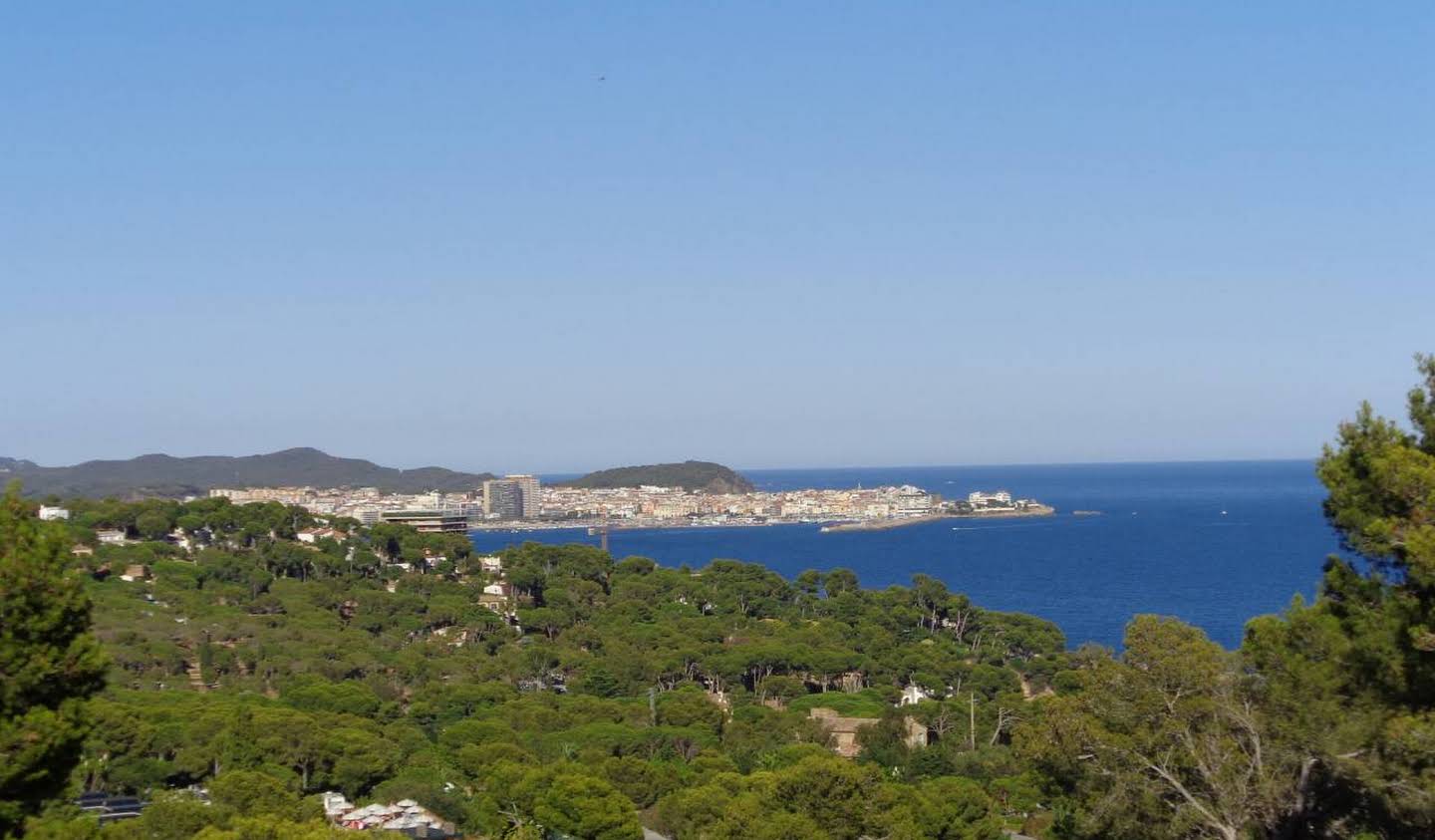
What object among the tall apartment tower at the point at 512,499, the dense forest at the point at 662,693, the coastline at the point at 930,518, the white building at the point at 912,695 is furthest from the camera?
the tall apartment tower at the point at 512,499

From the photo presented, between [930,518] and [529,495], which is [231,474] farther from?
[930,518]

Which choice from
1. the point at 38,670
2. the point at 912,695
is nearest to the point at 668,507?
the point at 912,695

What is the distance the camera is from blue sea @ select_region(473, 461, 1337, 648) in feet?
151

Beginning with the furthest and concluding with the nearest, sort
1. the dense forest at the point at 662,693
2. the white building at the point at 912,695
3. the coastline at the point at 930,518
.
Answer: the coastline at the point at 930,518 < the white building at the point at 912,695 < the dense forest at the point at 662,693

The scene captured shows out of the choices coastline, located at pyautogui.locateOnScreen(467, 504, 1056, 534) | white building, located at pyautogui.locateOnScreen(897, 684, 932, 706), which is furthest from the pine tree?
coastline, located at pyautogui.locateOnScreen(467, 504, 1056, 534)

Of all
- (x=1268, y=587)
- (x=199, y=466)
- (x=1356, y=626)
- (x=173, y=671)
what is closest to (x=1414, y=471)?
(x=1356, y=626)

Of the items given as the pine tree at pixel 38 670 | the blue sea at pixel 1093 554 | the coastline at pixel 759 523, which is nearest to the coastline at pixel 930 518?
the coastline at pixel 759 523

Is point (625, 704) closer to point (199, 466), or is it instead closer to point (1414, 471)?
point (1414, 471)

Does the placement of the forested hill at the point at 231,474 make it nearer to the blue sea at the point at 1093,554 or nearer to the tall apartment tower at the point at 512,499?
the tall apartment tower at the point at 512,499

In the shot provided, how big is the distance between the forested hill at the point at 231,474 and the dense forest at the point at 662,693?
81.6 meters

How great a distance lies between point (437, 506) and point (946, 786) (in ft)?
296

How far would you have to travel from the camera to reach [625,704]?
74.0 feet

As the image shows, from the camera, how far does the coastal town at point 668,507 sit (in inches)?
4365

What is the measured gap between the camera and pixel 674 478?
6398 inches
